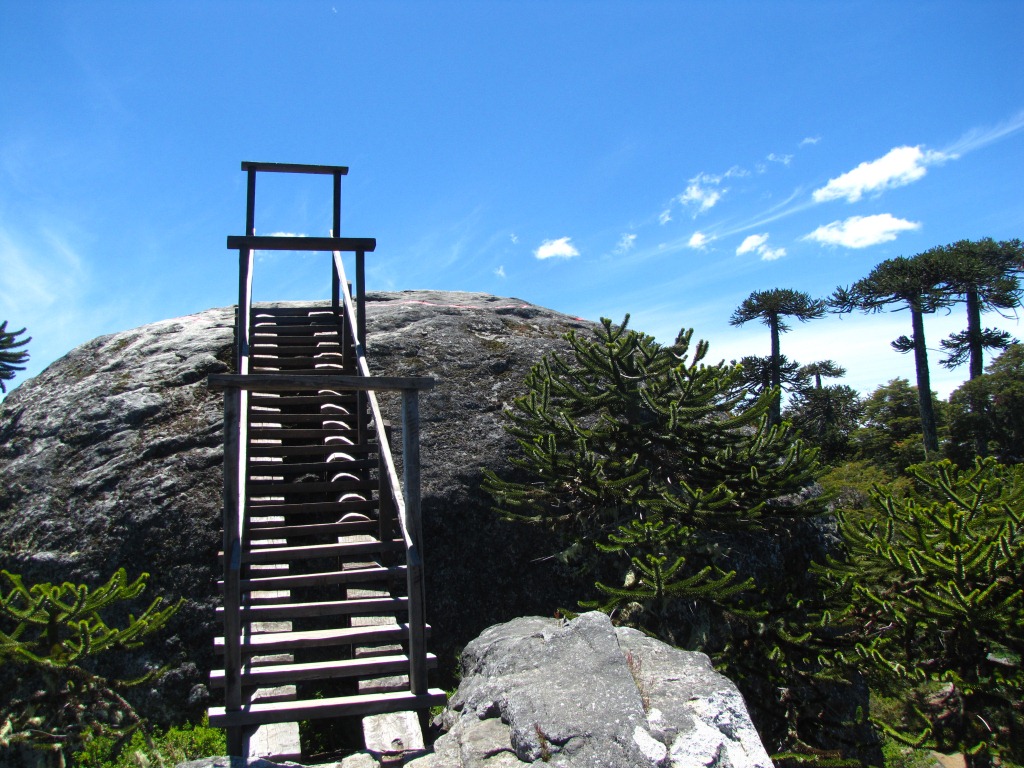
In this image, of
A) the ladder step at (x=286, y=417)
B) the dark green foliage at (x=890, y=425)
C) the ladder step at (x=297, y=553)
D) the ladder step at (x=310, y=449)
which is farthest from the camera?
the dark green foliage at (x=890, y=425)

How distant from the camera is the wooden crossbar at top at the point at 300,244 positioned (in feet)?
32.7

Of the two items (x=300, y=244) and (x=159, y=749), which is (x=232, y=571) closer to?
(x=159, y=749)

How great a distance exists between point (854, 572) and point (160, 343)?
10.4 meters

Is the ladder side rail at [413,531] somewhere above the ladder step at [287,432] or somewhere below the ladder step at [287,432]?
below

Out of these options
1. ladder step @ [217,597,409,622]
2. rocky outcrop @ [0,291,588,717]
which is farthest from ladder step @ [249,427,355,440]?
ladder step @ [217,597,409,622]

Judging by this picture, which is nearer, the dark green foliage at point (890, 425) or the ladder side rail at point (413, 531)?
the ladder side rail at point (413, 531)

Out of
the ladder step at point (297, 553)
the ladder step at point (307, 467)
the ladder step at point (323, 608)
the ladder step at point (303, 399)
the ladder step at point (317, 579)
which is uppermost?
the ladder step at point (303, 399)

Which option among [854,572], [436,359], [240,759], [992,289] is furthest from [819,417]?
[240,759]

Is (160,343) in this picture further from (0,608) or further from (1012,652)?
A: (1012,652)

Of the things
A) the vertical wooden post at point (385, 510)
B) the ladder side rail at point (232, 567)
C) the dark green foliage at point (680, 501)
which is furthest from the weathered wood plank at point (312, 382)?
the dark green foliage at point (680, 501)

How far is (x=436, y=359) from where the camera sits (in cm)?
1198

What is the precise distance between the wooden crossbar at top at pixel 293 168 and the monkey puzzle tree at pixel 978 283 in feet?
69.2

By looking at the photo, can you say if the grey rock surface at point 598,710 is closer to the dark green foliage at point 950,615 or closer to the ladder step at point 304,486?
the dark green foliage at point 950,615

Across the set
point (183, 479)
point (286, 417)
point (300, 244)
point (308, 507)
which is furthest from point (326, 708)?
point (300, 244)
